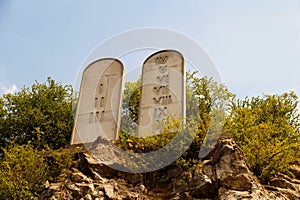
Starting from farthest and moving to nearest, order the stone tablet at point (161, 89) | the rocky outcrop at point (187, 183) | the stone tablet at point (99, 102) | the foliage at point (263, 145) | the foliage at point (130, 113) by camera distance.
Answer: the foliage at point (130, 113) → the stone tablet at point (99, 102) → the stone tablet at point (161, 89) → the foliage at point (263, 145) → the rocky outcrop at point (187, 183)

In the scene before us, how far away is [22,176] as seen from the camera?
10594 millimetres

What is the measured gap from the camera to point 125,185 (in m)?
9.16

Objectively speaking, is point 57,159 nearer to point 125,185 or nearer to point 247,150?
point 125,185

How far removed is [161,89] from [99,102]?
3.09m

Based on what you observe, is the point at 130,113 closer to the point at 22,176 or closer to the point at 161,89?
the point at 161,89

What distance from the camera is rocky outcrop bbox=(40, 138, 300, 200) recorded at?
A: 8250mm

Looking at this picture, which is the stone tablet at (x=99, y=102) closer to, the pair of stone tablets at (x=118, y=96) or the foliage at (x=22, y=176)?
the pair of stone tablets at (x=118, y=96)

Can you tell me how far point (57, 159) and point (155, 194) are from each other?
3.80 metres

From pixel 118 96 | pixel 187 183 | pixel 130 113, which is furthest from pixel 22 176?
pixel 130 113

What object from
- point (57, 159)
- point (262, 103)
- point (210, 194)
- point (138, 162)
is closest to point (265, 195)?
point (210, 194)

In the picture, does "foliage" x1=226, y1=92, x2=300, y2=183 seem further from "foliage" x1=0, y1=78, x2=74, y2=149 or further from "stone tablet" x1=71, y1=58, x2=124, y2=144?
"foliage" x1=0, y1=78, x2=74, y2=149

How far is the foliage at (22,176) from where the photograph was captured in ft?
33.6

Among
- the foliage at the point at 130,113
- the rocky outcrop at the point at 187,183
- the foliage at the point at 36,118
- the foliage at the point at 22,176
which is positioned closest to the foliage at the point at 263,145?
the rocky outcrop at the point at 187,183

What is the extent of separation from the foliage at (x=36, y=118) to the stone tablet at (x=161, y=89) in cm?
825
